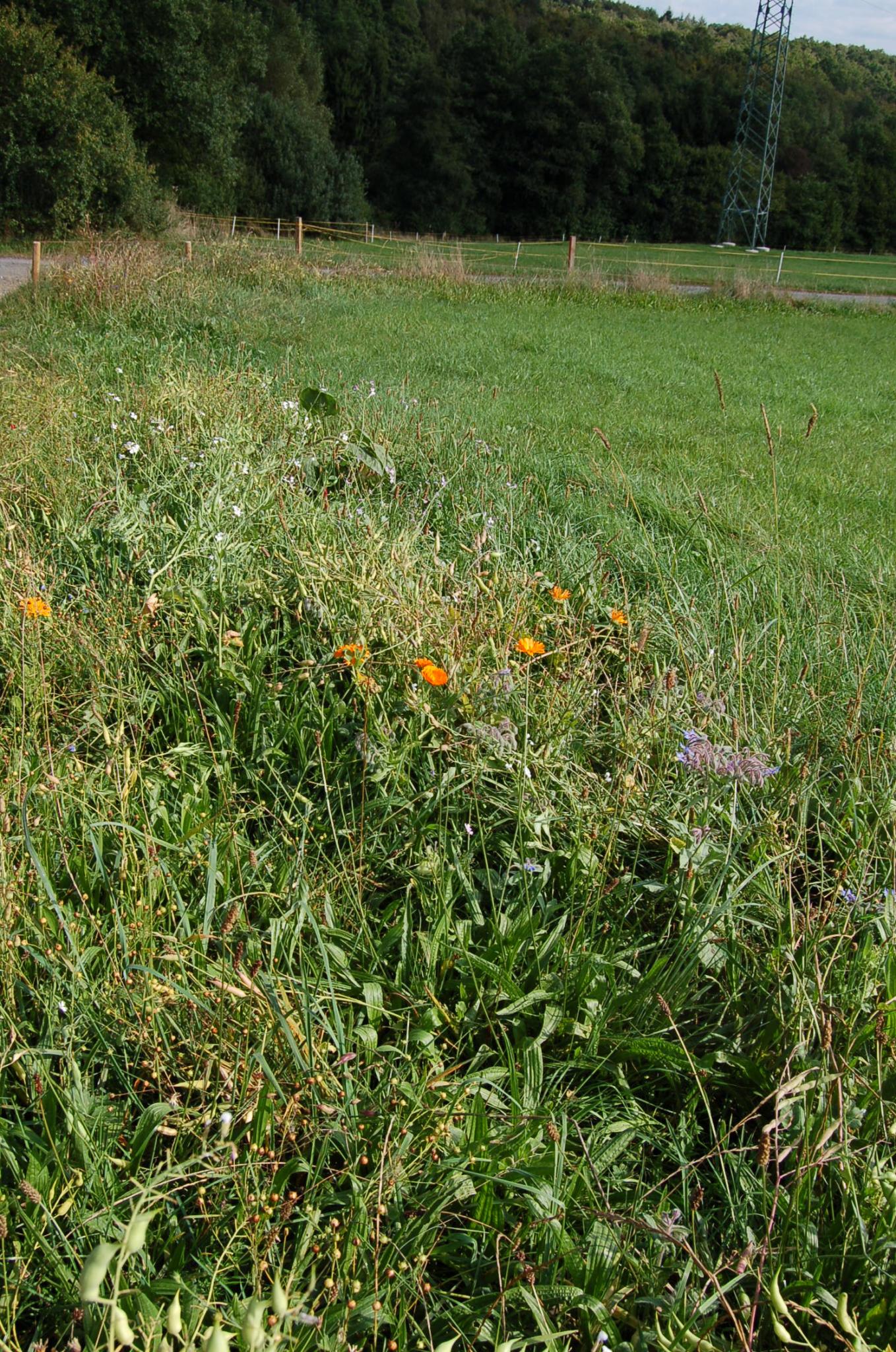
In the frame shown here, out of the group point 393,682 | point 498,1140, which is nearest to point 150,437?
point 393,682

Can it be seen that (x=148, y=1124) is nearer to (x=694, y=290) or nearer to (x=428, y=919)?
(x=428, y=919)

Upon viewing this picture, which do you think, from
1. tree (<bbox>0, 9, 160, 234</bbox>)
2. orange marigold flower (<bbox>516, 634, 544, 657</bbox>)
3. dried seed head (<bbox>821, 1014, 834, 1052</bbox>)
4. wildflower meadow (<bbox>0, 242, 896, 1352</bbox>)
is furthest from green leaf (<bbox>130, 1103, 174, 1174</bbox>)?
tree (<bbox>0, 9, 160, 234</bbox>)

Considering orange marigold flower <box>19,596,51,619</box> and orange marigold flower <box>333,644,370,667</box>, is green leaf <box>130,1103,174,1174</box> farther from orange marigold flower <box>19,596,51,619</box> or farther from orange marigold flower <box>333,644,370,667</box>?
orange marigold flower <box>19,596,51,619</box>

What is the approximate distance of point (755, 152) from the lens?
4966cm

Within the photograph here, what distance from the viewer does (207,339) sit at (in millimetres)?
8312

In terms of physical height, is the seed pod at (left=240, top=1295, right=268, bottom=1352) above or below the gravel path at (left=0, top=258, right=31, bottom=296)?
below

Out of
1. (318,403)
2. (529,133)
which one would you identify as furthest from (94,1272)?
(529,133)

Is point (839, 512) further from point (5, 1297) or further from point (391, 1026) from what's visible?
point (5, 1297)

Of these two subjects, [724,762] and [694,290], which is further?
[694,290]

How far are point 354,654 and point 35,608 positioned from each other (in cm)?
82

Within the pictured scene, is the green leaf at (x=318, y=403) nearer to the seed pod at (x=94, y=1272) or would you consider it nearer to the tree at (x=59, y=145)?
the seed pod at (x=94, y=1272)

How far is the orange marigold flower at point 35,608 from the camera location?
8.15 feet

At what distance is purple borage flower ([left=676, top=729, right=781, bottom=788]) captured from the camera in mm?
2092

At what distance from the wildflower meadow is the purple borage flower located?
0.01m
